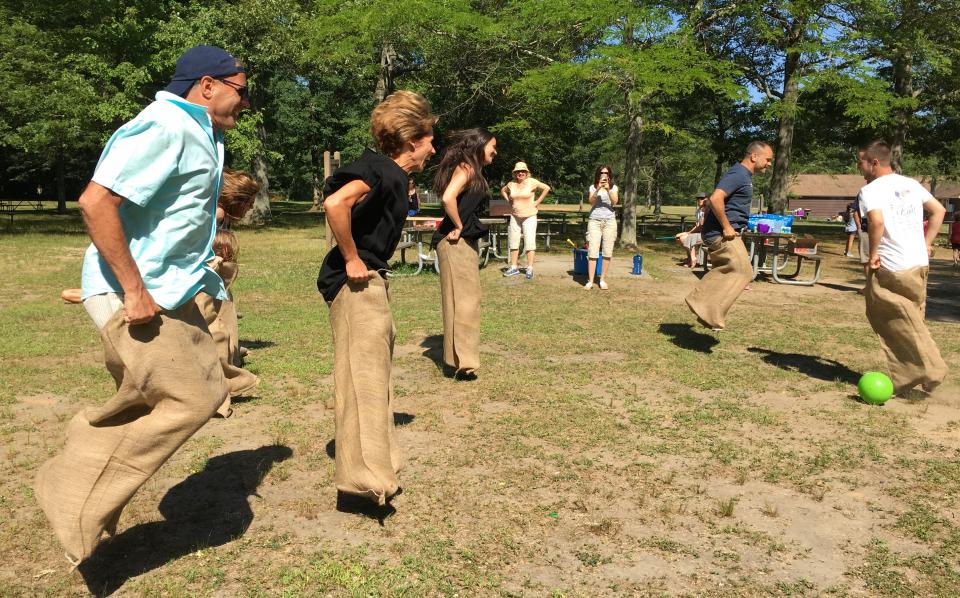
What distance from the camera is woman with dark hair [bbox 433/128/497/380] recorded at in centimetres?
659

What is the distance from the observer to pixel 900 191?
618 cm

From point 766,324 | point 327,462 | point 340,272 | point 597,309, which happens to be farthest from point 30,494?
point 766,324

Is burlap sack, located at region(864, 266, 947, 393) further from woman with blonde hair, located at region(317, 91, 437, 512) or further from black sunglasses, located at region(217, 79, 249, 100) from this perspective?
black sunglasses, located at region(217, 79, 249, 100)

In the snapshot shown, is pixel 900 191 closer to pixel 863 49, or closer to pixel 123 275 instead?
pixel 123 275

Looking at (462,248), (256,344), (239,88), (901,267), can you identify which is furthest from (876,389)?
(256,344)

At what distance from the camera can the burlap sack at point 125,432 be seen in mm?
2877

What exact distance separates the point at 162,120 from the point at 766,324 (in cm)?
866

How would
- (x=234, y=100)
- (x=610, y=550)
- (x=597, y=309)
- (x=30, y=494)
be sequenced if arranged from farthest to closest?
(x=597, y=309)
(x=30, y=494)
(x=610, y=550)
(x=234, y=100)

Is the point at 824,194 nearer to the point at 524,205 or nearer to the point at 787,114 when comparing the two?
the point at 787,114

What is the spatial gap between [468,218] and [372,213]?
309cm

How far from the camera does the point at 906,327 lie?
6.21 metres

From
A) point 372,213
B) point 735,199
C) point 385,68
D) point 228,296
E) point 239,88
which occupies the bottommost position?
point 228,296

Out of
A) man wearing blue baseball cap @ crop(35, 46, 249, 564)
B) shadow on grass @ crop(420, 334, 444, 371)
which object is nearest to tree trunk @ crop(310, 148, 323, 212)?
shadow on grass @ crop(420, 334, 444, 371)

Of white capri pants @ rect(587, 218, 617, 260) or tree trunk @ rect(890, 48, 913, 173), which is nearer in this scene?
white capri pants @ rect(587, 218, 617, 260)
